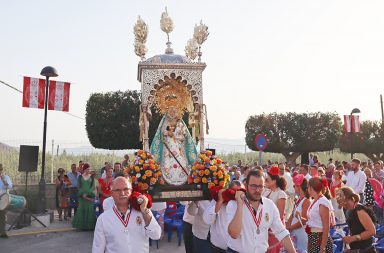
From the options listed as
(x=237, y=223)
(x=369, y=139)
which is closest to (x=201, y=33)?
(x=237, y=223)

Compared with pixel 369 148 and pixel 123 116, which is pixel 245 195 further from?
pixel 369 148

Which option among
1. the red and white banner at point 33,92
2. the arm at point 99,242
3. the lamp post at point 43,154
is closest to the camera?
the arm at point 99,242

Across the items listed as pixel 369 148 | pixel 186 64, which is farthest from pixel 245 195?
pixel 369 148

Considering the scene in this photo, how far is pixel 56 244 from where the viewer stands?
1008 centimetres

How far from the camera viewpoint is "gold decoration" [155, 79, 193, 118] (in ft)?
29.6

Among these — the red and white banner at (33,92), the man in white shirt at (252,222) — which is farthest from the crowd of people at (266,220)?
the red and white banner at (33,92)

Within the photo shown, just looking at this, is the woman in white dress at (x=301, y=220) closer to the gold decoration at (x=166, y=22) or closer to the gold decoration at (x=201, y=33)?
the gold decoration at (x=201, y=33)

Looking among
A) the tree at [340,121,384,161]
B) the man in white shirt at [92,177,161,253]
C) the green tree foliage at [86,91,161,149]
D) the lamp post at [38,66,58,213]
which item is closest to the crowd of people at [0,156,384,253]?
the man in white shirt at [92,177,161,253]

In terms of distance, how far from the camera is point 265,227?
434cm

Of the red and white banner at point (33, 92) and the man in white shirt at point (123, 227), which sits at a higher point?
the red and white banner at point (33, 92)

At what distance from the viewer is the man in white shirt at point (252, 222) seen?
419cm

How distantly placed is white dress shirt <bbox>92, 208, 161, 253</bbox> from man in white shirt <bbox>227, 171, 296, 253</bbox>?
81 cm

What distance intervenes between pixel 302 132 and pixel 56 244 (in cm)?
2999

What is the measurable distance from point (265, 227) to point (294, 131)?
3366cm
